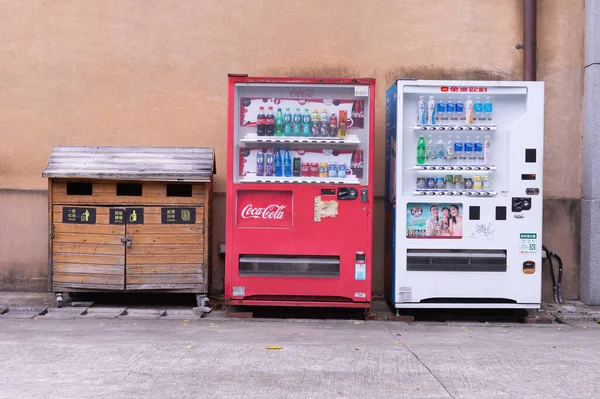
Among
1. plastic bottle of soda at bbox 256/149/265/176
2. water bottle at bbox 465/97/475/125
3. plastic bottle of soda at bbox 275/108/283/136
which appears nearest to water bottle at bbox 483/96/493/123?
water bottle at bbox 465/97/475/125

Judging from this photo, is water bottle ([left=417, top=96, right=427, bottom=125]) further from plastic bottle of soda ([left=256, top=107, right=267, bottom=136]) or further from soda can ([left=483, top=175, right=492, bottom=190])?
plastic bottle of soda ([left=256, top=107, right=267, bottom=136])

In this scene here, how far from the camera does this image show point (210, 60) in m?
10.3

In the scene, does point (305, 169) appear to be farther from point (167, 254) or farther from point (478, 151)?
point (478, 151)

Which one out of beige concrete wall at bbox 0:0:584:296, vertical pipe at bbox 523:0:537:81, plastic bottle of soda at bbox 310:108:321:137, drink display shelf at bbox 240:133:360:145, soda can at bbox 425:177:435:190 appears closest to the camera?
drink display shelf at bbox 240:133:360:145

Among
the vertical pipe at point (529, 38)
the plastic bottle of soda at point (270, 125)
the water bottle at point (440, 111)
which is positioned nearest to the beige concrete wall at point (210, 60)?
the vertical pipe at point (529, 38)

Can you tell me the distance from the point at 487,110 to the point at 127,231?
14.9 feet

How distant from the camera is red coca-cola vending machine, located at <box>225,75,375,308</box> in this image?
8.82 meters

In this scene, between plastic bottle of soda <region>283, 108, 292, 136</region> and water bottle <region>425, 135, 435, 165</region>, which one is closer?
plastic bottle of soda <region>283, 108, 292, 136</region>

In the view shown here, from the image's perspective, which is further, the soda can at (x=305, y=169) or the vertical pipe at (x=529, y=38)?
the vertical pipe at (x=529, y=38)

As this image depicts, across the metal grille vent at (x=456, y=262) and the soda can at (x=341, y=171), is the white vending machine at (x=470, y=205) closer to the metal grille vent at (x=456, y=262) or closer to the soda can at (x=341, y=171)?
the metal grille vent at (x=456, y=262)

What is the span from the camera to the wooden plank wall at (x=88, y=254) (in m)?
9.08

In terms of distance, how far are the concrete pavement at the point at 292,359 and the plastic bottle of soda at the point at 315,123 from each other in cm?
223

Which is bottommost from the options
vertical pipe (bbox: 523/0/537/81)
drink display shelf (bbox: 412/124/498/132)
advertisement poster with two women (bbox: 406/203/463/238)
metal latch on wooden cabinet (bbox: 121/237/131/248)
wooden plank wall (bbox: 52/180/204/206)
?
metal latch on wooden cabinet (bbox: 121/237/131/248)

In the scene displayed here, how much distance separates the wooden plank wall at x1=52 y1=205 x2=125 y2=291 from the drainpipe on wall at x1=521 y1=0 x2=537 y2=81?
5.65m
